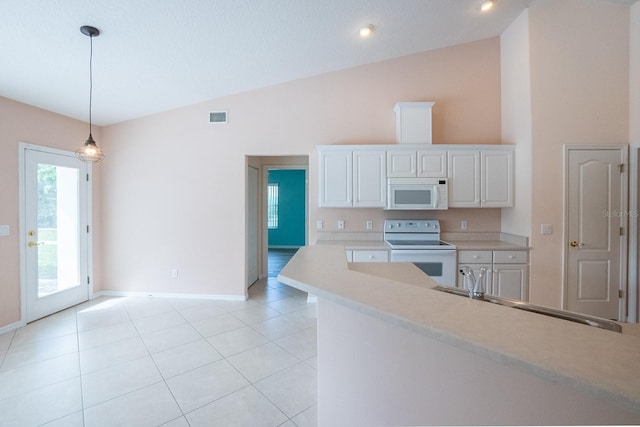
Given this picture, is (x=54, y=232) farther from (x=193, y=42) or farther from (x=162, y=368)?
(x=193, y=42)

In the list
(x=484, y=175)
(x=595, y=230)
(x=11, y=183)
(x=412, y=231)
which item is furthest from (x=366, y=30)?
(x=11, y=183)

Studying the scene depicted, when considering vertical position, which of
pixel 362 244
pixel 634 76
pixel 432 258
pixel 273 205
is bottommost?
pixel 432 258

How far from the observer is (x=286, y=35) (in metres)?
2.83

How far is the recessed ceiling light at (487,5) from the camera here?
118 inches

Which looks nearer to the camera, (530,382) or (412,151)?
(530,382)

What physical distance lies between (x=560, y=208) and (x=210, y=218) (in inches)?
179

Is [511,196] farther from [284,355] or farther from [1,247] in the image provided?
[1,247]

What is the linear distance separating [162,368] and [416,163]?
137 inches

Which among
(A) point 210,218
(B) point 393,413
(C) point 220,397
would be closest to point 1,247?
(A) point 210,218

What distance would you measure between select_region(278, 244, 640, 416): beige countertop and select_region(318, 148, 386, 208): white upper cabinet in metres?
2.56

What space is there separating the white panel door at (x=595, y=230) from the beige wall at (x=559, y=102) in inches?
5.2

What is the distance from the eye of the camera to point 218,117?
401cm

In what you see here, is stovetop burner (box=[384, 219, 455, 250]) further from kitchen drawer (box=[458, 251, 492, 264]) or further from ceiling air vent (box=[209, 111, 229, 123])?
ceiling air vent (box=[209, 111, 229, 123])

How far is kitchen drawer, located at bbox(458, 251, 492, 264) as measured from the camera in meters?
3.28
